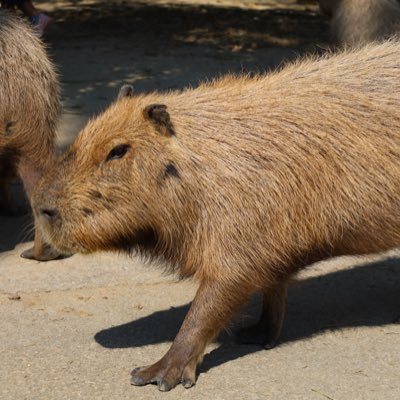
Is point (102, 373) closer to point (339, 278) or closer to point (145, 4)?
point (339, 278)

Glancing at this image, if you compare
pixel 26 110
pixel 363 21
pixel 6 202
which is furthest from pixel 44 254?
pixel 363 21

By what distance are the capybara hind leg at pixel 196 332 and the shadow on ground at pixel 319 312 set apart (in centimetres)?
19

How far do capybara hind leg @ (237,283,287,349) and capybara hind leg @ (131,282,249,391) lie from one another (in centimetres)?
44

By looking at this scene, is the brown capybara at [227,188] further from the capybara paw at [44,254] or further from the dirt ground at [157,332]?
the capybara paw at [44,254]

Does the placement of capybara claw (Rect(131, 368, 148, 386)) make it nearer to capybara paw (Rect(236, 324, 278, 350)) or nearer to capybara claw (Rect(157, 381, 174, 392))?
capybara claw (Rect(157, 381, 174, 392))

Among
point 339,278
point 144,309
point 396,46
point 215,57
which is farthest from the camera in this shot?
point 215,57

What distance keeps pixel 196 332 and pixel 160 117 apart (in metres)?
0.93

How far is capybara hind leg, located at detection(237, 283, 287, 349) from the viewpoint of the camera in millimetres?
4465

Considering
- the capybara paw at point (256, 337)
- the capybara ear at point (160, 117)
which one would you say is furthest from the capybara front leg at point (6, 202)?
the capybara ear at point (160, 117)

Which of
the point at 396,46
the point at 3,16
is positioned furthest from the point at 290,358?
the point at 3,16

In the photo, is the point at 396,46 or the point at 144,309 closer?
the point at 396,46

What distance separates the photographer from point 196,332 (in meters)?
4.02

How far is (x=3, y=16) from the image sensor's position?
5.92 meters

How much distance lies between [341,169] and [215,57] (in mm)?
7239
